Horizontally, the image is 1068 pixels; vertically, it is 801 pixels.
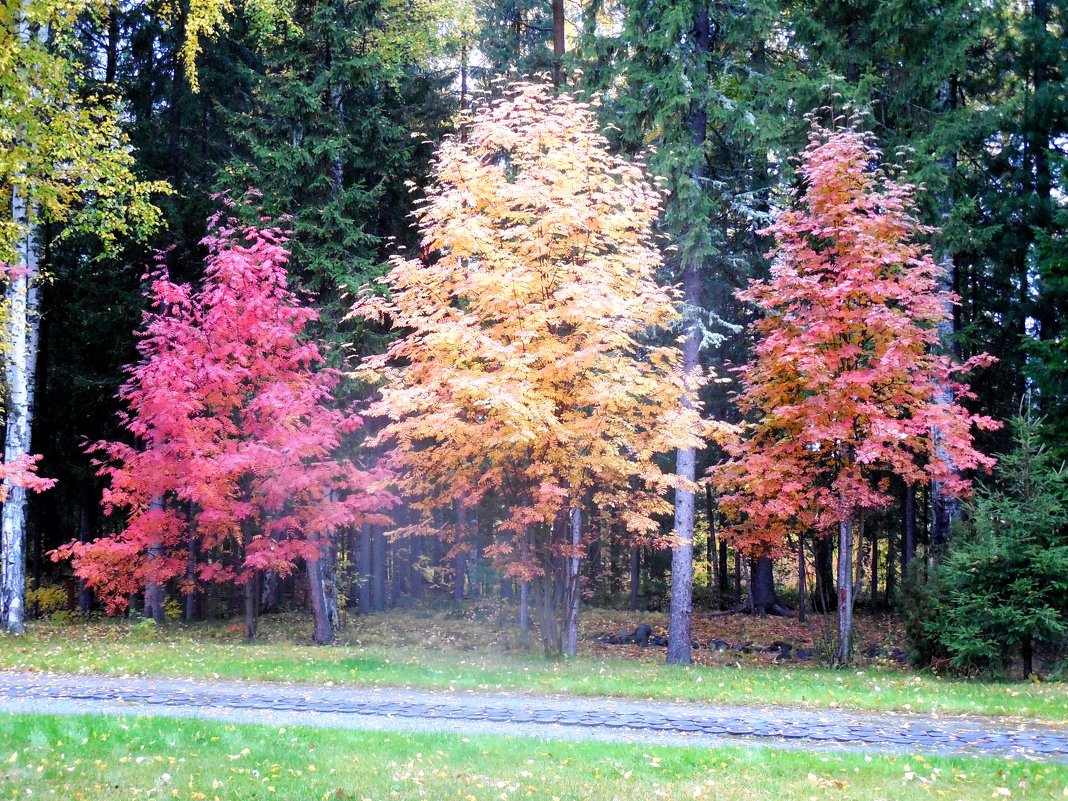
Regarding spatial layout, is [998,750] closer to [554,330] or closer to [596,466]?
[596,466]

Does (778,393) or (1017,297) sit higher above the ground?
(1017,297)

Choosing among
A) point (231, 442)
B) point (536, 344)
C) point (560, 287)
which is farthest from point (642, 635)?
point (231, 442)

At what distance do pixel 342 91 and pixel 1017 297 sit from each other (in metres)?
17.6

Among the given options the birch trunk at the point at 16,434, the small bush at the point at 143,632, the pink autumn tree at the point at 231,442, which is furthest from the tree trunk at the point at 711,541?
the birch trunk at the point at 16,434

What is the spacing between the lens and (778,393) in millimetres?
15109

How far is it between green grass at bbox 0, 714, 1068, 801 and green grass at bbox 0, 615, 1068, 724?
10.7 ft

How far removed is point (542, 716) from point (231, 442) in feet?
28.8

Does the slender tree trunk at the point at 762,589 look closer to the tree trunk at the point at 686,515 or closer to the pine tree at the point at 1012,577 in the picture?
the tree trunk at the point at 686,515

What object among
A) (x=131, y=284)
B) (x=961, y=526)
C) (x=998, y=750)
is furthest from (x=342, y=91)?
(x=998, y=750)

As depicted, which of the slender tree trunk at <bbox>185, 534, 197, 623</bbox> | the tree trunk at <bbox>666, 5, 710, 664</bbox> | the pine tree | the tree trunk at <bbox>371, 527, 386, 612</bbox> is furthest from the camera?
the tree trunk at <bbox>371, 527, 386, 612</bbox>

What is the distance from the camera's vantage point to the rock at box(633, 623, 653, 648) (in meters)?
21.1

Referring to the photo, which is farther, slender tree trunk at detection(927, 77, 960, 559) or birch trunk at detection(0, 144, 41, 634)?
slender tree trunk at detection(927, 77, 960, 559)

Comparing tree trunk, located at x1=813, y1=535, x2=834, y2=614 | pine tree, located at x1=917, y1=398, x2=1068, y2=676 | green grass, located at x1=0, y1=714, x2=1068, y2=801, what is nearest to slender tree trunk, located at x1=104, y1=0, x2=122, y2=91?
green grass, located at x1=0, y1=714, x2=1068, y2=801

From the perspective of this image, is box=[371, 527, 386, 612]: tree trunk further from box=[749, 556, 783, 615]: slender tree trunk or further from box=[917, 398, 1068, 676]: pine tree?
box=[917, 398, 1068, 676]: pine tree
